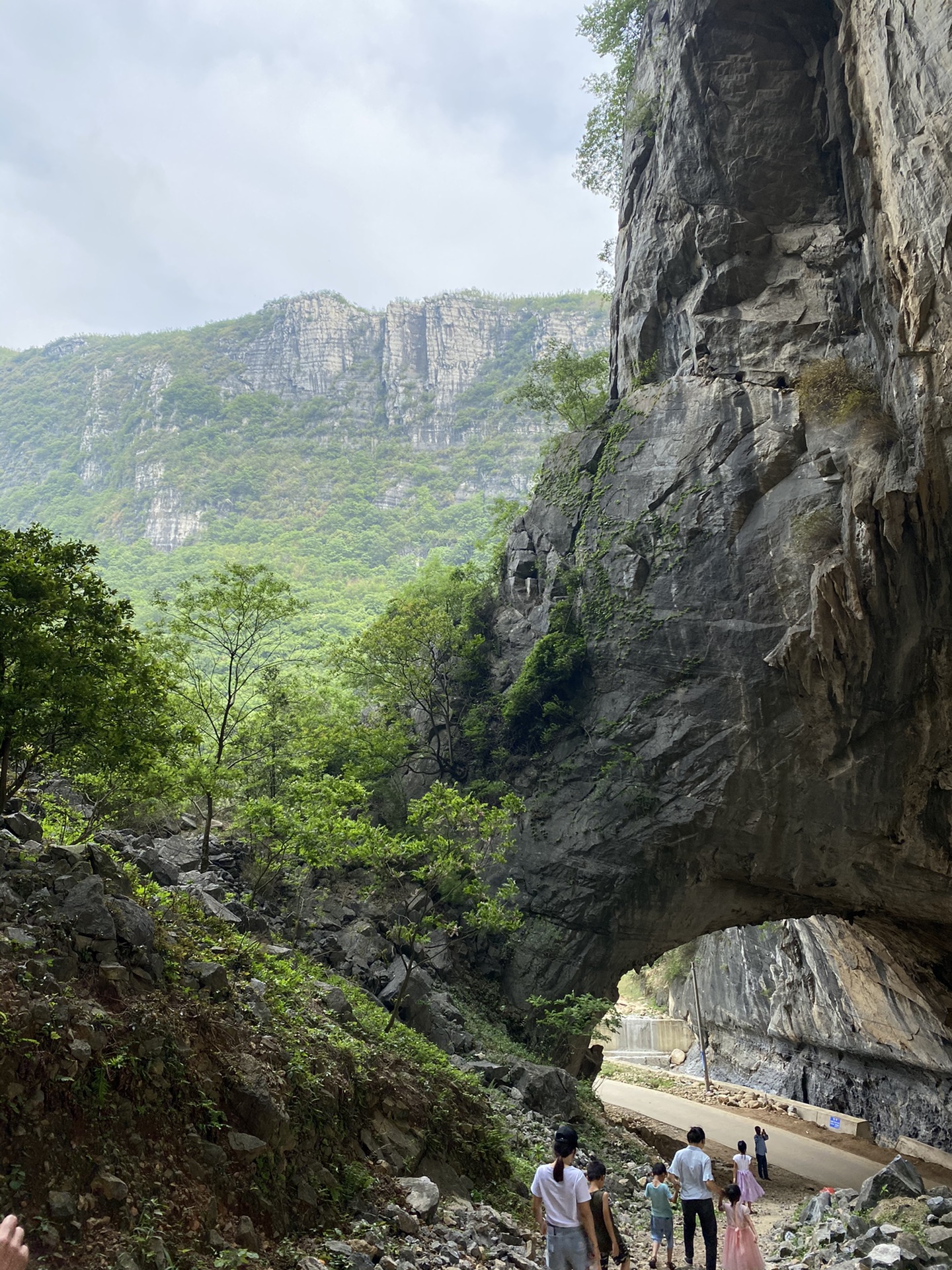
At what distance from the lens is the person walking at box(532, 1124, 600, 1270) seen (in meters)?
5.98

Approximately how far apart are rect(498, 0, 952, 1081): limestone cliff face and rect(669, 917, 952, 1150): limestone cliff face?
202cm

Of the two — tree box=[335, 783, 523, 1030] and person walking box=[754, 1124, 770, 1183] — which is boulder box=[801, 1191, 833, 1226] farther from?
tree box=[335, 783, 523, 1030]

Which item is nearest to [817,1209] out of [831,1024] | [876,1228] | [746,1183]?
[746,1183]

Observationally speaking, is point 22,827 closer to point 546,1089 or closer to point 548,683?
point 546,1089

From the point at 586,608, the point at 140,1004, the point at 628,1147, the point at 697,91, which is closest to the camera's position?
the point at 140,1004

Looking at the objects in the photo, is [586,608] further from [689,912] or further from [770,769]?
[689,912]

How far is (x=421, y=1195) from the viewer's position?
778 cm

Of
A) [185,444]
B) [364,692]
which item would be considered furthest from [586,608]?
[185,444]

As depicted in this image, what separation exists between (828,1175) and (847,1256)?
1498 centimetres

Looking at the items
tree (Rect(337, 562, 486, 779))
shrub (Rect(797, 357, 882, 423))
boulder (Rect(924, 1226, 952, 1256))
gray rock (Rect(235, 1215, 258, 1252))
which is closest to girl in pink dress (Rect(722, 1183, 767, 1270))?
boulder (Rect(924, 1226, 952, 1256))

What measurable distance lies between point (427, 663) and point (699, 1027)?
81.3ft

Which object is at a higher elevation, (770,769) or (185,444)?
(185,444)

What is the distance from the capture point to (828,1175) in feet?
70.0

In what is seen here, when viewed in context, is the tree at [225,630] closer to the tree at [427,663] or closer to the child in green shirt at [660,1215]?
the tree at [427,663]
